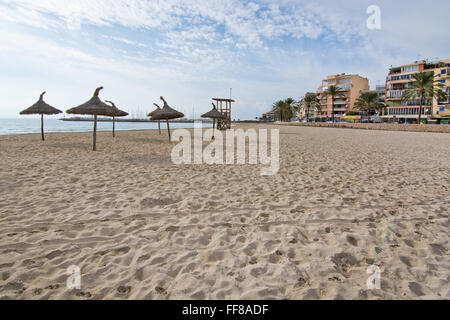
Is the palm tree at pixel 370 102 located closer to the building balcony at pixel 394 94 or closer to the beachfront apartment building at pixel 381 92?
the building balcony at pixel 394 94

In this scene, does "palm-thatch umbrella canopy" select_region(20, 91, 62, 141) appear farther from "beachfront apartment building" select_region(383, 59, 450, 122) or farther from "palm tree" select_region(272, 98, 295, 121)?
"palm tree" select_region(272, 98, 295, 121)

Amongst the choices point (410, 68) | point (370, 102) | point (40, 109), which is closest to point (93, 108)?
point (40, 109)

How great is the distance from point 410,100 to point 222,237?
195ft

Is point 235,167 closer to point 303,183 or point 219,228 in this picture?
point 303,183

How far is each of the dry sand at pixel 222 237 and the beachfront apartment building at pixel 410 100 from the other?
5012 centimetres

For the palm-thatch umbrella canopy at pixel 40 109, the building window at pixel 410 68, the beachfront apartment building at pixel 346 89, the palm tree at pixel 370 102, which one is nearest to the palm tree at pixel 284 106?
the beachfront apartment building at pixel 346 89

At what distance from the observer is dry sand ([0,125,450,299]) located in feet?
6.84

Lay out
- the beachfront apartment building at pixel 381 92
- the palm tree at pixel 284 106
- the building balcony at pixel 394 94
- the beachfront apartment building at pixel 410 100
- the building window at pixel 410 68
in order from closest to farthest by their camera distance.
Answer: the beachfront apartment building at pixel 410 100 → the building window at pixel 410 68 → the building balcony at pixel 394 94 → the beachfront apartment building at pixel 381 92 → the palm tree at pixel 284 106

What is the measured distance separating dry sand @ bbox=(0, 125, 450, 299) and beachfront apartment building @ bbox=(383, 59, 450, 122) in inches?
1973

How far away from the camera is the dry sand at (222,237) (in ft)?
6.84

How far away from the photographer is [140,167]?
6.99 meters

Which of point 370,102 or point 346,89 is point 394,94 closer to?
point 370,102
